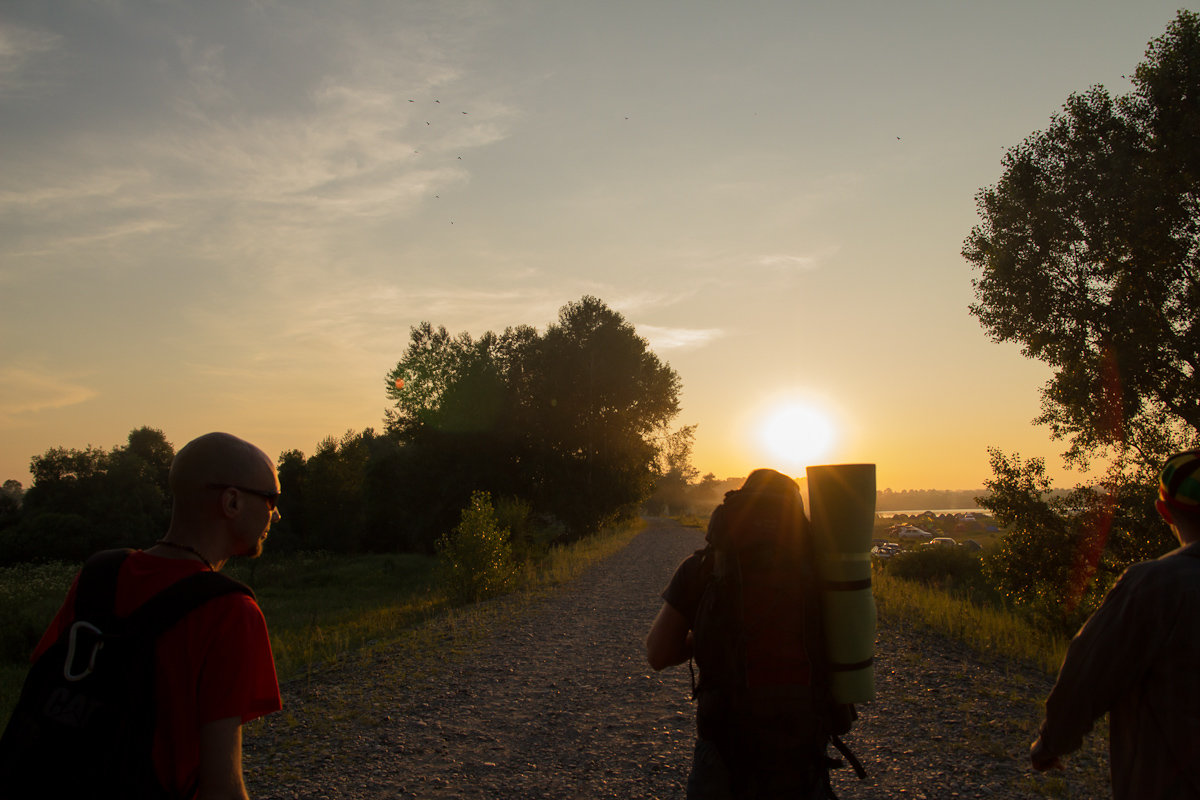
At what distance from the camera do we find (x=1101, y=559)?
1477 cm

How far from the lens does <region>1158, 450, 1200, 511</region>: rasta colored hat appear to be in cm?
241

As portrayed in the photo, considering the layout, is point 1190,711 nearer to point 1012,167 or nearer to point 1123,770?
point 1123,770

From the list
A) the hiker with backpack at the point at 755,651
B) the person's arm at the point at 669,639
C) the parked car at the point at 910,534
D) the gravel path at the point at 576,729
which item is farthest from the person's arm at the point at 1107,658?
the parked car at the point at 910,534

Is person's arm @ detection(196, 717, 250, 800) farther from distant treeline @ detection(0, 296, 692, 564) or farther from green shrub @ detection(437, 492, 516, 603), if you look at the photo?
distant treeline @ detection(0, 296, 692, 564)

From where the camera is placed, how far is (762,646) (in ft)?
9.04

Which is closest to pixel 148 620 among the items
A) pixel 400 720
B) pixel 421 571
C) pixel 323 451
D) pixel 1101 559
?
pixel 400 720

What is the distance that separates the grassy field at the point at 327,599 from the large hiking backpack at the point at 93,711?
892 cm

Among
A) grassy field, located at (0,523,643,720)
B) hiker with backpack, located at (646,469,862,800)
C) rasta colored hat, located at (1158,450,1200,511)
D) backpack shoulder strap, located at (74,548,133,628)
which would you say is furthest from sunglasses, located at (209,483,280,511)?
grassy field, located at (0,523,643,720)

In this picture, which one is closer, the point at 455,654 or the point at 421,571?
the point at 455,654

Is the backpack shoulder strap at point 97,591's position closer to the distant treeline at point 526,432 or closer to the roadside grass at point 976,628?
the roadside grass at point 976,628

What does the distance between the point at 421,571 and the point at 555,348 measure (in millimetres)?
15793

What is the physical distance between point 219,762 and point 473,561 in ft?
53.0

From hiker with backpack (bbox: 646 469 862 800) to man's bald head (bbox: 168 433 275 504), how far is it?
4.99 ft

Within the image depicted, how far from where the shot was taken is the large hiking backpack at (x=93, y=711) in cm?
181
